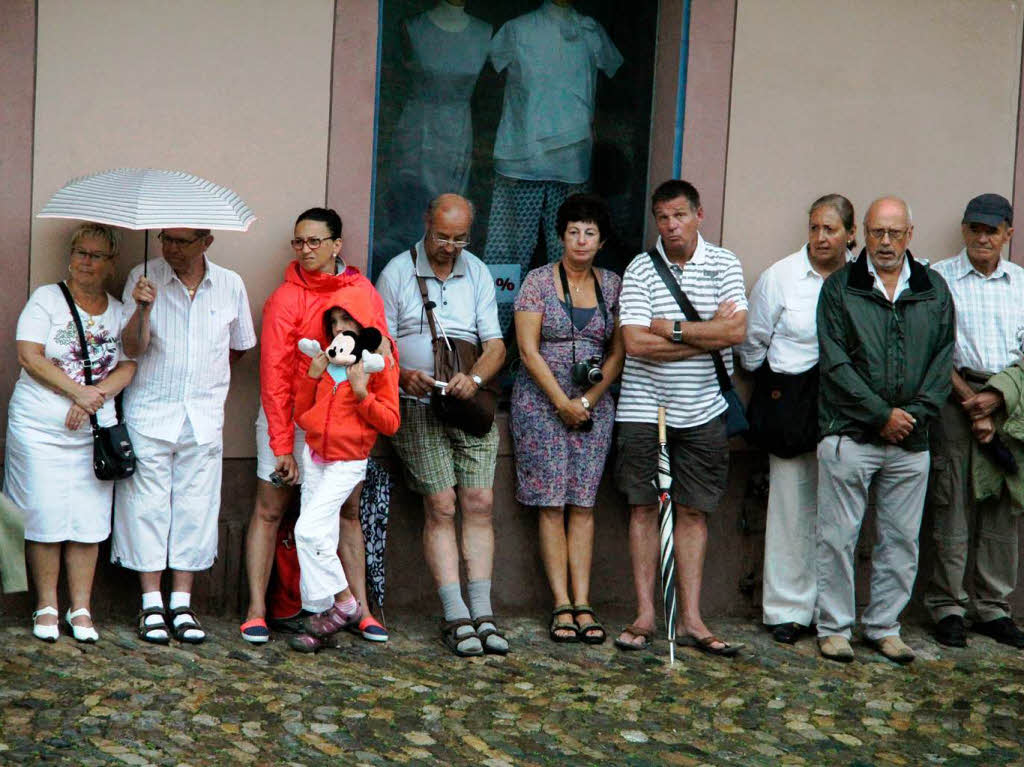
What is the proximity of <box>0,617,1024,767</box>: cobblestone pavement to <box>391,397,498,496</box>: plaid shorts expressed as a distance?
0.75 m

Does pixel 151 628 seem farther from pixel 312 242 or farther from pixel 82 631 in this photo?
pixel 312 242

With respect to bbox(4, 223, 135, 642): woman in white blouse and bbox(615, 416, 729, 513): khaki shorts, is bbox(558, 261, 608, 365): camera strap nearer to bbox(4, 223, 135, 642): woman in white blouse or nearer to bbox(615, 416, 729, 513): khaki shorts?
bbox(615, 416, 729, 513): khaki shorts

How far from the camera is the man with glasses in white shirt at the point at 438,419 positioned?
717 centimetres

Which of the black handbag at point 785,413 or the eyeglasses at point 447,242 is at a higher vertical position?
the eyeglasses at point 447,242

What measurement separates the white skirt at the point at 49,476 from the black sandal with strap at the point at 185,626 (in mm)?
502

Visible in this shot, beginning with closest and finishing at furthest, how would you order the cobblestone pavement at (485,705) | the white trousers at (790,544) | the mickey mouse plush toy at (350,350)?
the cobblestone pavement at (485,705)
the mickey mouse plush toy at (350,350)
the white trousers at (790,544)

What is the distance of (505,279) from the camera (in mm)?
8188

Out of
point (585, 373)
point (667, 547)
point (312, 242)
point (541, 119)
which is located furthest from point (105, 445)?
point (541, 119)

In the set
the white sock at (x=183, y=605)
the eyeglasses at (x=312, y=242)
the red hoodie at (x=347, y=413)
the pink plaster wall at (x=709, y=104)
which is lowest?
the white sock at (x=183, y=605)

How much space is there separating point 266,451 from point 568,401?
1439 millimetres

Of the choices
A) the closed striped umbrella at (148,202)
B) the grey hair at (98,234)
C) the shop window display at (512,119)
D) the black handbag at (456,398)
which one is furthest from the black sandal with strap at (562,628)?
the grey hair at (98,234)

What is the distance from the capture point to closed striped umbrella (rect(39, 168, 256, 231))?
6.22 m

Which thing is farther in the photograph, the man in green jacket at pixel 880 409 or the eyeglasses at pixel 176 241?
the man in green jacket at pixel 880 409

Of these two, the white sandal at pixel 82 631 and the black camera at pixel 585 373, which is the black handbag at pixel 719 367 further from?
the white sandal at pixel 82 631
